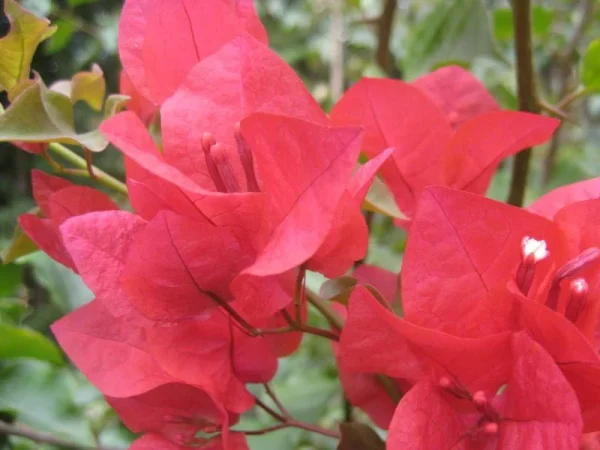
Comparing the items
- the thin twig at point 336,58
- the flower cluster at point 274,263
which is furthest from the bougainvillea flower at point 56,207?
the thin twig at point 336,58

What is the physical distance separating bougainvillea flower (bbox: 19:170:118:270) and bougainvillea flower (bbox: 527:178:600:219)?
242 mm

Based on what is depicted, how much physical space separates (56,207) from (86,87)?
0.10 metres

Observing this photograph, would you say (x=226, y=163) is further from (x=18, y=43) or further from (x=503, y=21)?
(x=503, y=21)

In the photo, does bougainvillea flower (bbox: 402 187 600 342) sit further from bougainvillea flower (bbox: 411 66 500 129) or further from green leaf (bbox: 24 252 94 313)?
green leaf (bbox: 24 252 94 313)

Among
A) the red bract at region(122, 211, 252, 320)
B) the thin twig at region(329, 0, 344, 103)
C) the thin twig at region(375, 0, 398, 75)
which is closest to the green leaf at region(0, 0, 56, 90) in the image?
the red bract at region(122, 211, 252, 320)

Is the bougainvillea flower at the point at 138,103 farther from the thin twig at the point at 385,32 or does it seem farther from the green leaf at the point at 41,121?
the thin twig at the point at 385,32

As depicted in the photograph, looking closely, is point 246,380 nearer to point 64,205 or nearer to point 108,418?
point 64,205

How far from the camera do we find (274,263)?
0.82ft

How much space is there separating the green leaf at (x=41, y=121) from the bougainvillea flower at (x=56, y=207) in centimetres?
3

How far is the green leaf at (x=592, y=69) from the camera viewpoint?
52 centimetres

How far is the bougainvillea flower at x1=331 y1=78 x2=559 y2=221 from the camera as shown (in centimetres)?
35

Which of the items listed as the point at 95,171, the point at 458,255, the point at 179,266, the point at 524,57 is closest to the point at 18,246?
the point at 95,171

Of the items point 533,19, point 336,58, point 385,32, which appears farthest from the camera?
point 336,58

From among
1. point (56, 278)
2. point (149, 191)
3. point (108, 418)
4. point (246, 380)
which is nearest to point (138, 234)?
point (149, 191)
